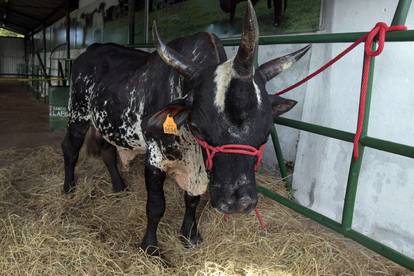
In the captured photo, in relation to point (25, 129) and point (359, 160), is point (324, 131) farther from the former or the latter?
point (25, 129)

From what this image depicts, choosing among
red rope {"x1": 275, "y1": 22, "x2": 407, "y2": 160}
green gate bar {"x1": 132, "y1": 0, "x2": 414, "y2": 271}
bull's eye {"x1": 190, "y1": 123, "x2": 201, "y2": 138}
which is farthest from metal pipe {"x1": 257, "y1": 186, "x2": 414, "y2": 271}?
bull's eye {"x1": 190, "y1": 123, "x2": 201, "y2": 138}

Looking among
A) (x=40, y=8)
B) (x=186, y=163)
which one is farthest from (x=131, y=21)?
(x=40, y=8)

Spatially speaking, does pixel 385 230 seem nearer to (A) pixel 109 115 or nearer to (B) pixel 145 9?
(A) pixel 109 115

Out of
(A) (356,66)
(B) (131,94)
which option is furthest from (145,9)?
(A) (356,66)

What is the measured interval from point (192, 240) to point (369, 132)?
1398mm

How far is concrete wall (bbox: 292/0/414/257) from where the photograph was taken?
2.42 m

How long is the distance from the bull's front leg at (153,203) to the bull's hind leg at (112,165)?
1.19 m

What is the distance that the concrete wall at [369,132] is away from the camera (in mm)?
2418

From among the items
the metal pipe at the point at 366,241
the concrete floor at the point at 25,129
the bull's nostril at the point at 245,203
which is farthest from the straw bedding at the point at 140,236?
the concrete floor at the point at 25,129

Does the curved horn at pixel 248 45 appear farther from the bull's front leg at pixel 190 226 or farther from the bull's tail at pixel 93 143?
the bull's tail at pixel 93 143

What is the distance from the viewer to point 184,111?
192 cm

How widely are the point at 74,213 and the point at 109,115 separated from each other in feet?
2.95

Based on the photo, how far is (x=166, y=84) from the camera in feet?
7.97

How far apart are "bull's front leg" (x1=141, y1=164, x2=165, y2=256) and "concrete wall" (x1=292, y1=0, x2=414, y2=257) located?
124cm
